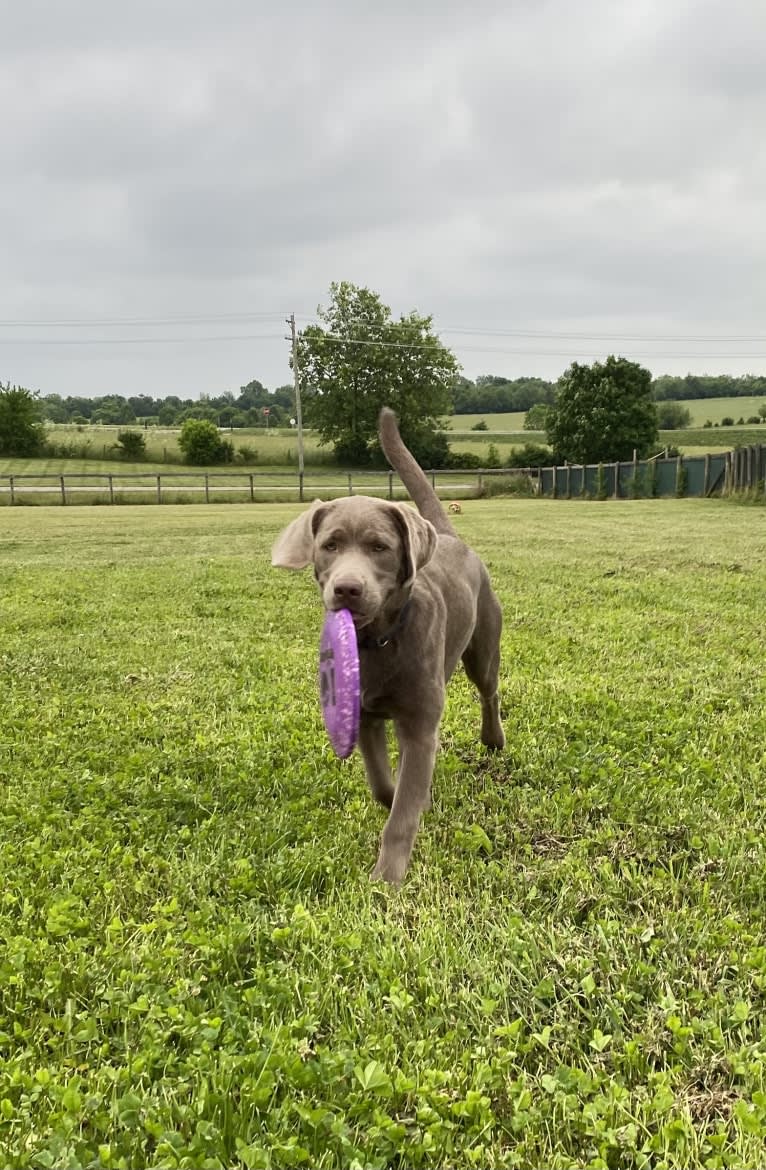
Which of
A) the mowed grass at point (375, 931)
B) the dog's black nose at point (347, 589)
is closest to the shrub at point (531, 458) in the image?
the mowed grass at point (375, 931)

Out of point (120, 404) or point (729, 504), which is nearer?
point (729, 504)

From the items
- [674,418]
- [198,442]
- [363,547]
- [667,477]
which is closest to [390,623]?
[363,547]

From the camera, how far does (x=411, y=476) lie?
4230mm

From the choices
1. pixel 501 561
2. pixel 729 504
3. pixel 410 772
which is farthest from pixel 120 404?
pixel 410 772

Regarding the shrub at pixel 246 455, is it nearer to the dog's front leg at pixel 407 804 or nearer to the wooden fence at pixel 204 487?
the wooden fence at pixel 204 487

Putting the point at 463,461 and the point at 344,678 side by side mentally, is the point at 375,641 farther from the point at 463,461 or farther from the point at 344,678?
the point at 463,461

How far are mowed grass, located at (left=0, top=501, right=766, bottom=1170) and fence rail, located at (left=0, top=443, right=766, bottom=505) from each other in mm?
25148

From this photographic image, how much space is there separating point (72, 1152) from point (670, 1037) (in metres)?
1.35

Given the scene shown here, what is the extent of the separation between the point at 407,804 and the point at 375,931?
1.75ft

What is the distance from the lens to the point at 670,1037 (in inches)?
75.8

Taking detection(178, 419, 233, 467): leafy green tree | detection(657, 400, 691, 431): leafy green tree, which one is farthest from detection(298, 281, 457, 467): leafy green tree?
detection(657, 400, 691, 431): leafy green tree

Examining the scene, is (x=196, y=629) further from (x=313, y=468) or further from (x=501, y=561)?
(x=313, y=468)

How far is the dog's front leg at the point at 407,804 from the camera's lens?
2.76m

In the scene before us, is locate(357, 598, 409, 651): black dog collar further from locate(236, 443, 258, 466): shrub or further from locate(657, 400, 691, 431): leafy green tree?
locate(657, 400, 691, 431): leafy green tree
